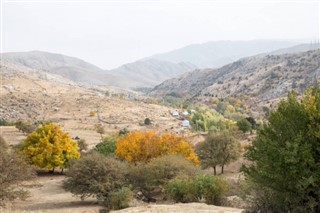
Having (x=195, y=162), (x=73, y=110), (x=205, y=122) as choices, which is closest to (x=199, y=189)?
(x=195, y=162)

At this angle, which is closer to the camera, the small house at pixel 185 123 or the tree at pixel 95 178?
the tree at pixel 95 178

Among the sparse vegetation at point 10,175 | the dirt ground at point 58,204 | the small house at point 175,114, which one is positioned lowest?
the dirt ground at point 58,204

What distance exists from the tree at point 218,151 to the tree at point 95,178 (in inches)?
844

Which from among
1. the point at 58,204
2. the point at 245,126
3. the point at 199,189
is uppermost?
the point at 245,126

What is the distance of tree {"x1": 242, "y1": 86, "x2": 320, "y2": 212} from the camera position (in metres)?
15.5

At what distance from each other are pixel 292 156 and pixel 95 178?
68.9ft

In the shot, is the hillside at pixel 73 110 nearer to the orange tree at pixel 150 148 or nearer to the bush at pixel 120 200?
the orange tree at pixel 150 148

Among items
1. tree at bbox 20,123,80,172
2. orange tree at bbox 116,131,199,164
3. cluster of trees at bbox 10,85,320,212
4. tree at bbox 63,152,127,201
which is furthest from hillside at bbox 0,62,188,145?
tree at bbox 63,152,127,201

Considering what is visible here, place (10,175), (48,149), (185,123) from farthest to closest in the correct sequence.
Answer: (185,123)
(48,149)
(10,175)

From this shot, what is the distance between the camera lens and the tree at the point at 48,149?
156 feet

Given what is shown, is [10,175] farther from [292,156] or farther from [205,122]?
[205,122]

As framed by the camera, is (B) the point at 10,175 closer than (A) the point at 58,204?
Yes

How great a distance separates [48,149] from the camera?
1887 inches

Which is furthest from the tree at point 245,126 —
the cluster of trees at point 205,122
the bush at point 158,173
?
the bush at point 158,173
